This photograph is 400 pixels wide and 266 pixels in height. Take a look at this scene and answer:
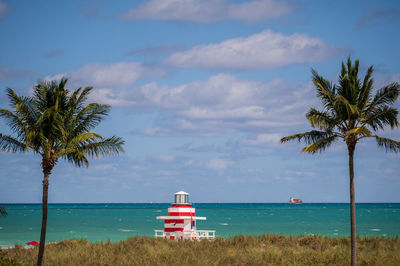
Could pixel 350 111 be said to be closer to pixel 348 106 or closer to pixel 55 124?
pixel 348 106

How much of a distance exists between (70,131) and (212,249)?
11.1 m

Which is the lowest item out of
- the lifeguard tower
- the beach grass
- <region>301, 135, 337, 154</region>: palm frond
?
the beach grass

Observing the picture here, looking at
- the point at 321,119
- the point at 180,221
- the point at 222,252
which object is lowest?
the point at 222,252

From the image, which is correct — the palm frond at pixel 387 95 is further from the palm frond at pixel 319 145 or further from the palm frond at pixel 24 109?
the palm frond at pixel 24 109

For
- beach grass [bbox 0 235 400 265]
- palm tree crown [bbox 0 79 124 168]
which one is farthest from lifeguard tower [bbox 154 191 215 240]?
palm tree crown [bbox 0 79 124 168]

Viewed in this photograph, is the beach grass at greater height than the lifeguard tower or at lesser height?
lesser

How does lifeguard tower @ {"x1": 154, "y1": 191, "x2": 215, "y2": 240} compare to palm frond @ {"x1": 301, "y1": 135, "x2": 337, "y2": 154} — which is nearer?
palm frond @ {"x1": 301, "y1": 135, "x2": 337, "y2": 154}

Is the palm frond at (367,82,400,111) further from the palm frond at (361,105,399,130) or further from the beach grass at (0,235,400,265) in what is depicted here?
the beach grass at (0,235,400,265)

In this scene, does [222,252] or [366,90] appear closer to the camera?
[366,90]

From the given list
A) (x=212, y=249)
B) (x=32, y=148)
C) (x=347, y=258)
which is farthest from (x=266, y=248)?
(x=32, y=148)

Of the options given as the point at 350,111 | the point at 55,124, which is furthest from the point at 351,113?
the point at 55,124

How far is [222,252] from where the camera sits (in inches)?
1097

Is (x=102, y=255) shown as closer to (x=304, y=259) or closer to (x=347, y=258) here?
(x=304, y=259)

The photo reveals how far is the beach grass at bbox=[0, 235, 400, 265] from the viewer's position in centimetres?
2575
